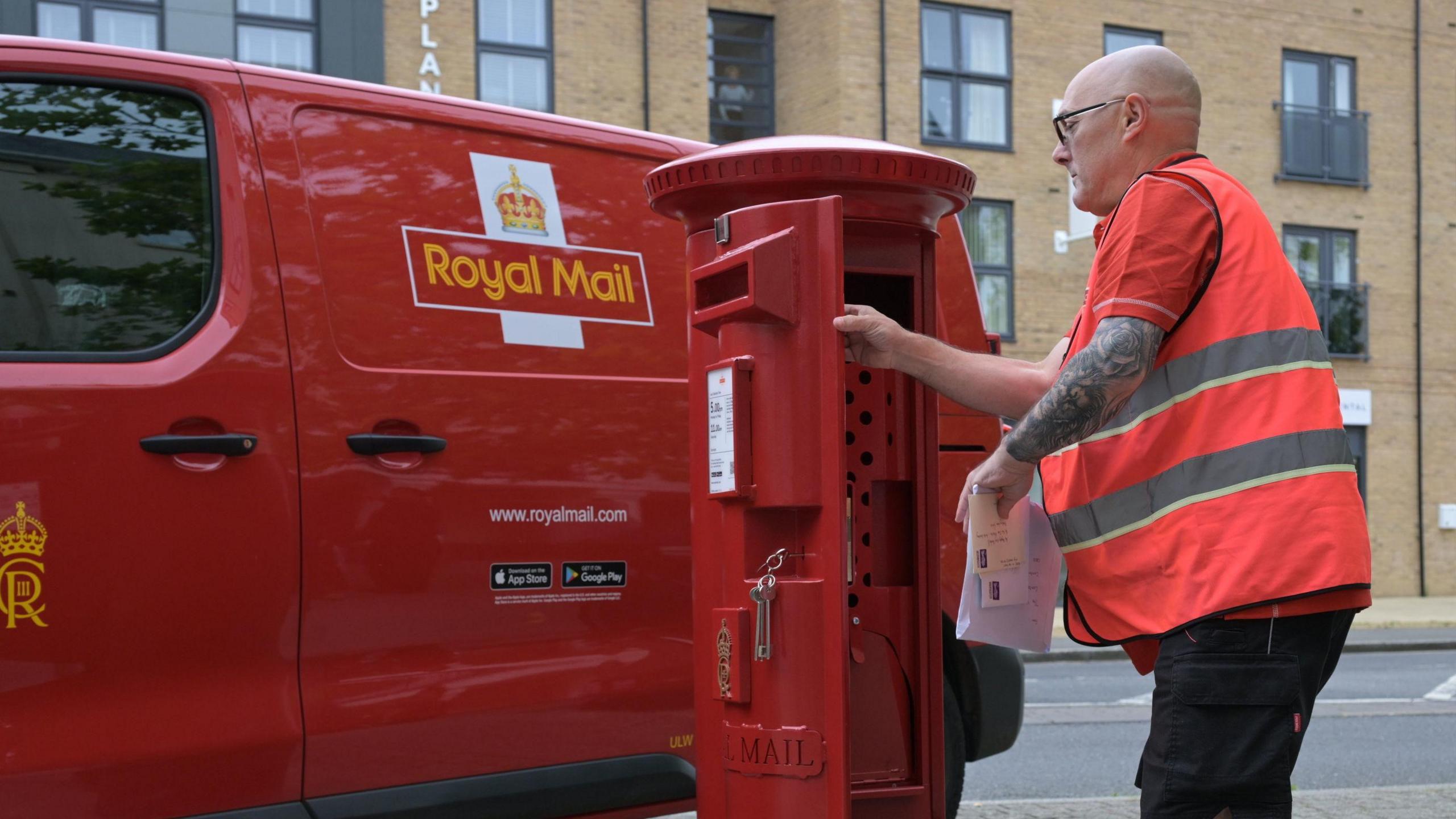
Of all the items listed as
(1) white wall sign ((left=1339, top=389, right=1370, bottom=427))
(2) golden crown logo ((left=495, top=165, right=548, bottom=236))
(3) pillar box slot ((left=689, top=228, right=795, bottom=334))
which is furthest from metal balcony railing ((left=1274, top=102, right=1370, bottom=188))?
(3) pillar box slot ((left=689, top=228, right=795, bottom=334))

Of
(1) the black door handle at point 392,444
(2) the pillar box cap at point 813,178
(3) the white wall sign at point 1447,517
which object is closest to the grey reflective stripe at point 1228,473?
(2) the pillar box cap at point 813,178

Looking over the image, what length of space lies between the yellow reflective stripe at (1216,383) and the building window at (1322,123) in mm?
21458

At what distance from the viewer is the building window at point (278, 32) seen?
16578mm

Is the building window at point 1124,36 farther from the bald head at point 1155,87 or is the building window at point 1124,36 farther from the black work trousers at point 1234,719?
the black work trousers at point 1234,719

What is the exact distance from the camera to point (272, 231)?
3473 millimetres

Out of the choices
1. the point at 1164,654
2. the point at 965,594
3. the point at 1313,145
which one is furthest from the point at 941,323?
the point at 1313,145

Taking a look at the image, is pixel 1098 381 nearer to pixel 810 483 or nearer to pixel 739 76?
pixel 810 483

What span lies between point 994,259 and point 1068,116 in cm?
1824

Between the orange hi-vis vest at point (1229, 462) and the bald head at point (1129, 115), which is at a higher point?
the bald head at point (1129, 115)

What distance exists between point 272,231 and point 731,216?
127 cm

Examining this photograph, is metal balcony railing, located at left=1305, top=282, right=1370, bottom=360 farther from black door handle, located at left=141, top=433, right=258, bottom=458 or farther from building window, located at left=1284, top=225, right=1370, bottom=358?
black door handle, located at left=141, top=433, right=258, bottom=458

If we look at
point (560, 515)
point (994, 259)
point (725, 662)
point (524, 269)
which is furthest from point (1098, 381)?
point (994, 259)

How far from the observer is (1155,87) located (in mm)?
2623

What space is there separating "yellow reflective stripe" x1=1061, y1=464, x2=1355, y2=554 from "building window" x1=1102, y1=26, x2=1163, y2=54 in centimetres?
2010
